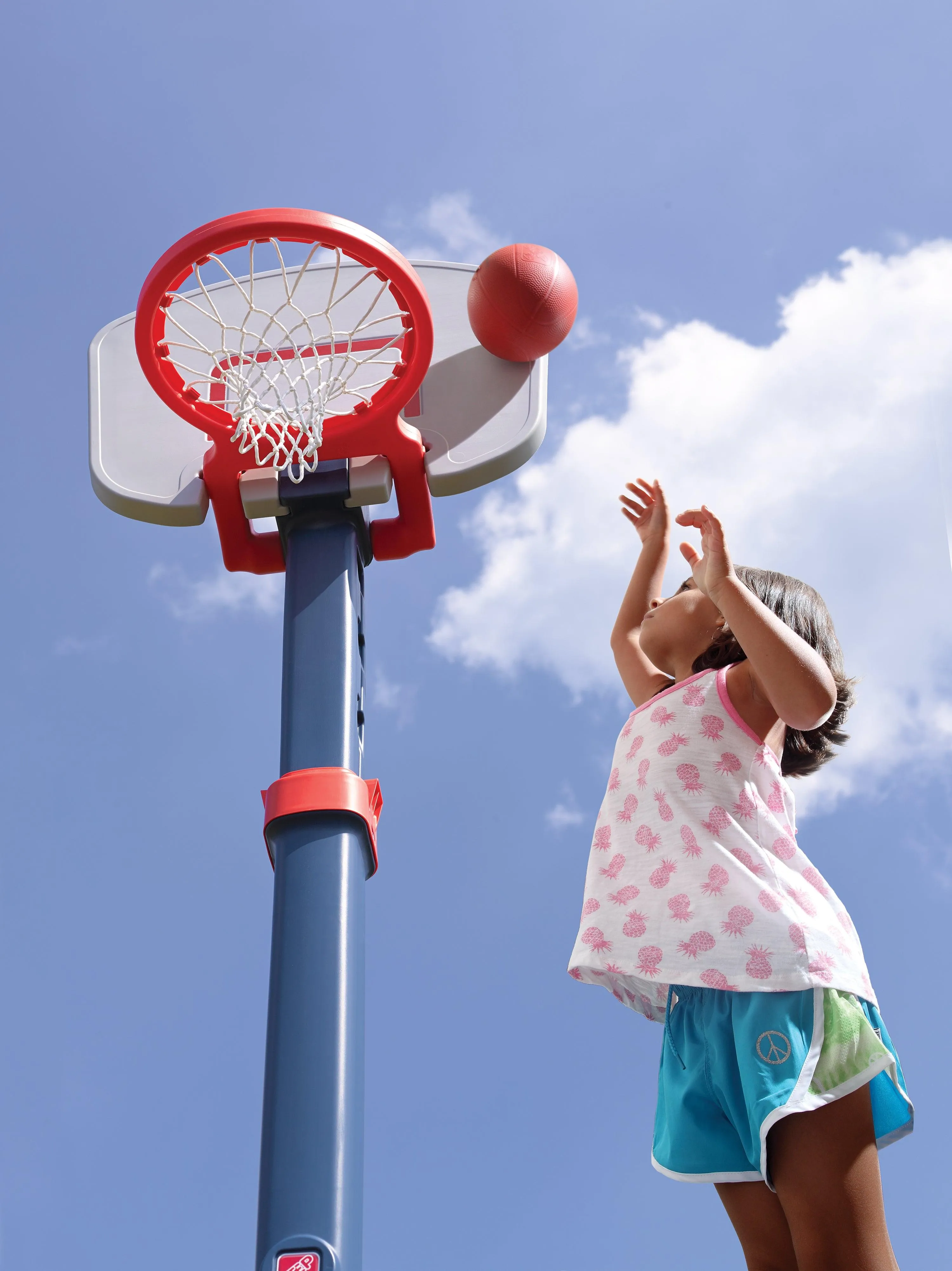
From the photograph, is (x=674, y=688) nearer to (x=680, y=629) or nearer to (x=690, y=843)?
(x=680, y=629)

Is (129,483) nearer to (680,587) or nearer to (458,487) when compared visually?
(458,487)

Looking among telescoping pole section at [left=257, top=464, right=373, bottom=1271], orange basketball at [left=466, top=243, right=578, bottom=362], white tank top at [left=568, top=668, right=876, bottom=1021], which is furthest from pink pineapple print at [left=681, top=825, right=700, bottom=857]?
orange basketball at [left=466, top=243, right=578, bottom=362]

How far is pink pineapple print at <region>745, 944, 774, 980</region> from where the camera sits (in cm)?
223

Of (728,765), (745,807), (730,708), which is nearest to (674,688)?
(730,708)

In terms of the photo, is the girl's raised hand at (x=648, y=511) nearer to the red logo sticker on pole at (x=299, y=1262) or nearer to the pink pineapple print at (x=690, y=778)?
the pink pineapple print at (x=690, y=778)

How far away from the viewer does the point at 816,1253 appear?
1.96 m

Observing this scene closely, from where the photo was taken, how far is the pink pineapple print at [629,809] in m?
2.67

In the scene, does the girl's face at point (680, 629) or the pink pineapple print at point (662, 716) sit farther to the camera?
the girl's face at point (680, 629)

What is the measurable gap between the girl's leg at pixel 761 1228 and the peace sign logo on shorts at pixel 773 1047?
0.97 feet

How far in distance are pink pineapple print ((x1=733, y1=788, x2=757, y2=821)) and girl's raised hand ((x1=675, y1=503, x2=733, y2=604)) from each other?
444 mm

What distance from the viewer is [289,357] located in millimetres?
3877

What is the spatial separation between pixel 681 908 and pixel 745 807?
0.29m

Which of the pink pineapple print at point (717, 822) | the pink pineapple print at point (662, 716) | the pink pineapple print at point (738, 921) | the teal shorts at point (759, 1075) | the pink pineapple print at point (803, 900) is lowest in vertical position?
the teal shorts at point (759, 1075)

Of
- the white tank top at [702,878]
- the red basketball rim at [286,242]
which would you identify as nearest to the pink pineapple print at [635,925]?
the white tank top at [702,878]
